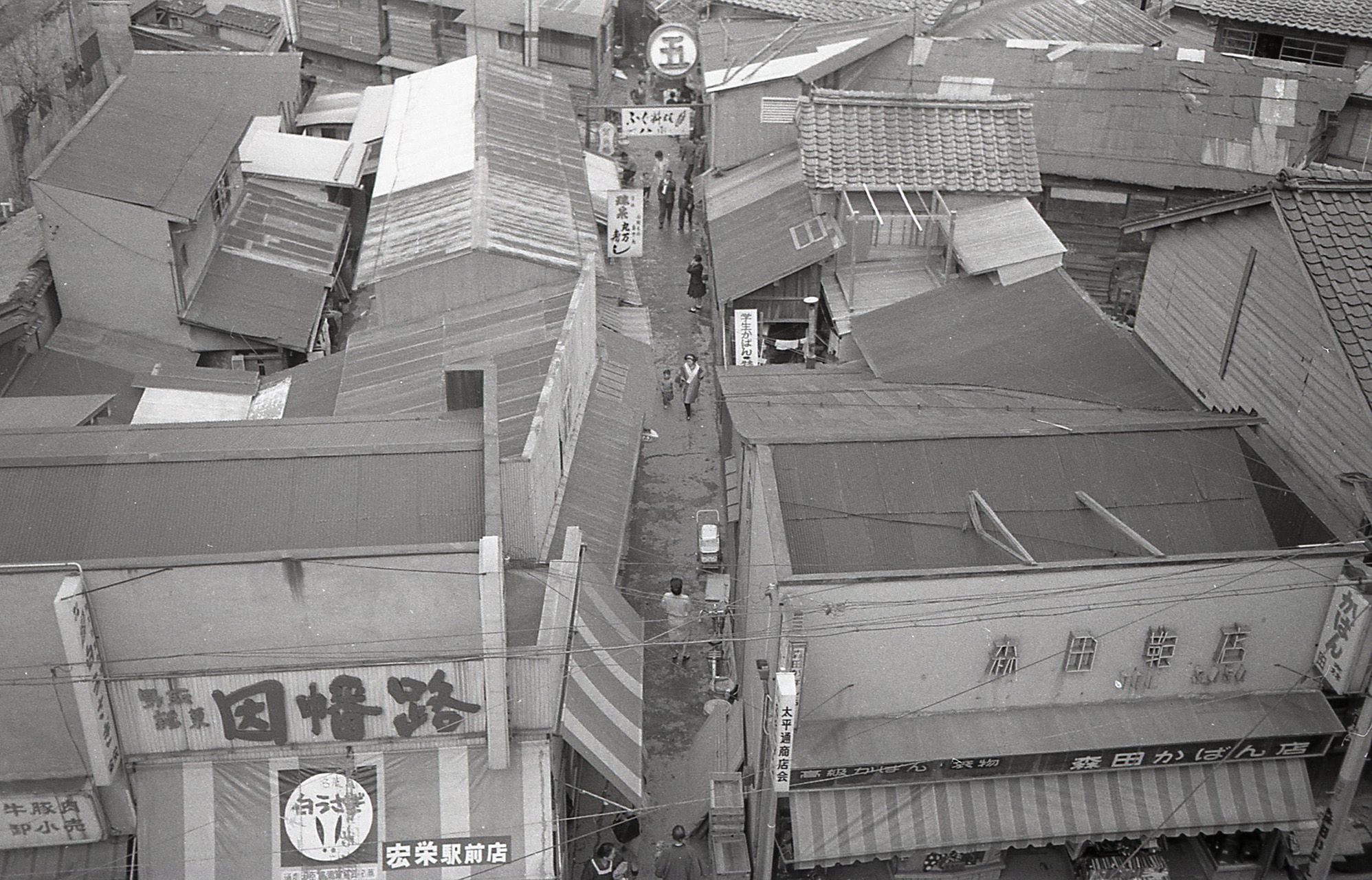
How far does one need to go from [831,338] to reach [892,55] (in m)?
11.5

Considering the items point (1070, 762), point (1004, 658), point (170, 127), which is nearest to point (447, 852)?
point (1004, 658)

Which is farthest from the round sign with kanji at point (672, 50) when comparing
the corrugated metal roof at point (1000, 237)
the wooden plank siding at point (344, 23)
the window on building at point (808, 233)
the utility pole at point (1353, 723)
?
the utility pole at point (1353, 723)

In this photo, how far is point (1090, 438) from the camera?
18.5 meters

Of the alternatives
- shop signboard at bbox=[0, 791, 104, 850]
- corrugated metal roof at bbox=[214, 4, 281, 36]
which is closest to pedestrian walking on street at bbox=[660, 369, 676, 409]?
shop signboard at bbox=[0, 791, 104, 850]

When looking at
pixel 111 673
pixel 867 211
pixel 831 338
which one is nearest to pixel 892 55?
pixel 867 211

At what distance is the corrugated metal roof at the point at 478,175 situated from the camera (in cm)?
2659

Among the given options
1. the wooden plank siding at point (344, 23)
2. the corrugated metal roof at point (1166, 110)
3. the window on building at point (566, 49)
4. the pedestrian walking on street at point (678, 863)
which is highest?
the wooden plank siding at point (344, 23)

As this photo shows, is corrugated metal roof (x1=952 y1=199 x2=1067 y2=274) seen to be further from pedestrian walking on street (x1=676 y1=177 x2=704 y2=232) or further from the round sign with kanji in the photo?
pedestrian walking on street (x1=676 y1=177 x2=704 y2=232)

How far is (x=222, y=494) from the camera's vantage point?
17.4 m

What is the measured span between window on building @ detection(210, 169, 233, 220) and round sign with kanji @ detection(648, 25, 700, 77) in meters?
12.2

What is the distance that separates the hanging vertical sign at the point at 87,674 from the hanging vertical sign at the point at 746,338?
16.3 meters

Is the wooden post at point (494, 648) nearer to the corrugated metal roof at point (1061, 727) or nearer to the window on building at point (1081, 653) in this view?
the corrugated metal roof at point (1061, 727)

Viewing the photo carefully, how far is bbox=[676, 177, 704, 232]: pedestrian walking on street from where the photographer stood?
3988 cm

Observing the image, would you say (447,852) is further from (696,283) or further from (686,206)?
(686,206)
